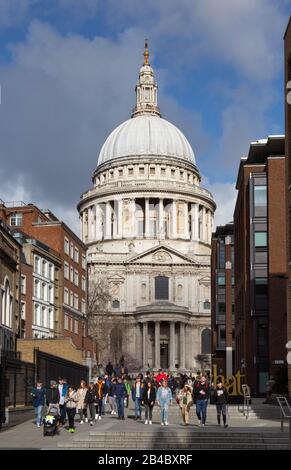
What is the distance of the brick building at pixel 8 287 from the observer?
55.2 metres

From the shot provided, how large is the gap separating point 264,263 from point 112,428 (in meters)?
28.4

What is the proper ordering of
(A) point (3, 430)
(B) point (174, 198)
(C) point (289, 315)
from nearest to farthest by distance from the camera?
(A) point (3, 430) < (C) point (289, 315) < (B) point (174, 198)

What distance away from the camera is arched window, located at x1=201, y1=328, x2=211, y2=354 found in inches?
6166

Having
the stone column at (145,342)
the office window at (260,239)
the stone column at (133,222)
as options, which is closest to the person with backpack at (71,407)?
the office window at (260,239)

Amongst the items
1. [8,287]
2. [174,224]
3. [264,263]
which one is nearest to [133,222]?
[174,224]

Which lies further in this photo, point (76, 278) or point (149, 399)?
point (76, 278)

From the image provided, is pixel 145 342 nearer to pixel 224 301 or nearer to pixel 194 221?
pixel 194 221

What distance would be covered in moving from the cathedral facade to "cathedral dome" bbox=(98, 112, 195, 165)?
196 millimetres

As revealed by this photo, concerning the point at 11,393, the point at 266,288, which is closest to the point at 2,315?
the point at 266,288

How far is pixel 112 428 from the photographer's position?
32344 millimetres

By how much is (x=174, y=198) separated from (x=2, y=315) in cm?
11798

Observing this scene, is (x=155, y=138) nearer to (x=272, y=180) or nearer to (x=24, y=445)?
(x=272, y=180)

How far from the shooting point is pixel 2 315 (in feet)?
189

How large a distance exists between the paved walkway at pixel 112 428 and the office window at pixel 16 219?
44.4 meters
